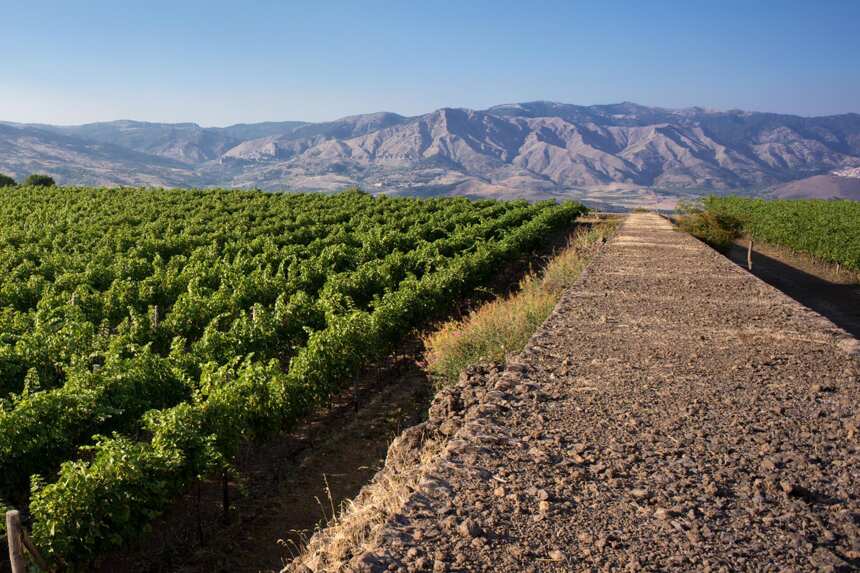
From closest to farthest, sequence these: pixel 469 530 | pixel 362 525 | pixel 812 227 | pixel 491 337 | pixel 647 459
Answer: pixel 469 530 → pixel 362 525 → pixel 647 459 → pixel 491 337 → pixel 812 227

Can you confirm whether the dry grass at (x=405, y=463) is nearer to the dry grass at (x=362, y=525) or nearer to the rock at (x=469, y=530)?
the dry grass at (x=362, y=525)

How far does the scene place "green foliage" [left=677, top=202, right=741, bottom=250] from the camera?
2602 cm

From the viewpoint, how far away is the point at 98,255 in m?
19.7

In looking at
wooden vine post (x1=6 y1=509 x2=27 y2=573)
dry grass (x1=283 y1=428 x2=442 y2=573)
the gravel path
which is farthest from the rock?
wooden vine post (x1=6 y1=509 x2=27 y2=573)

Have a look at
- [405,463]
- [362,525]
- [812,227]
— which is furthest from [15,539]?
[812,227]

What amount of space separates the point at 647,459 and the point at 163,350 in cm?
1019

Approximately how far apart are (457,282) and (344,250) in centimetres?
595

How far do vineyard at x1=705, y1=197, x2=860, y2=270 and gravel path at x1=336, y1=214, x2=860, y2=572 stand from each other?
67.9 ft

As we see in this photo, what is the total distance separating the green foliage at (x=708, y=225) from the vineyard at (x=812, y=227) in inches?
32.1

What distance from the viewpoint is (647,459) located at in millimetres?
4473

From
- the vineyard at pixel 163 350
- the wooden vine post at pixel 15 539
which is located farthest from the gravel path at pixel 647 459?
the vineyard at pixel 163 350

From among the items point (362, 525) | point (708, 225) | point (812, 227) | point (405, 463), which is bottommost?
point (812, 227)

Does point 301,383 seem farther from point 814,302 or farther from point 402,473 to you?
point 814,302

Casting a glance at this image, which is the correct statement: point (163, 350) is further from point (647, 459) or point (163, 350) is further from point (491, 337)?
point (647, 459)
